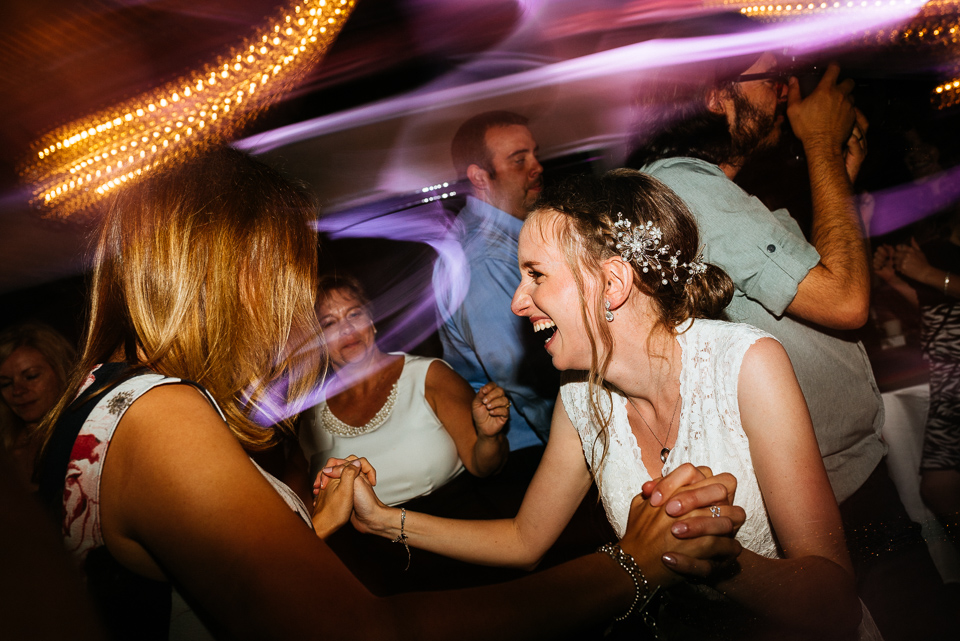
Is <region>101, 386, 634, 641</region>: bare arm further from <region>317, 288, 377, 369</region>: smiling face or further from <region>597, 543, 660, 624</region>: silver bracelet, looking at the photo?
<region>317, 288, 377, 369</region>: smiling face

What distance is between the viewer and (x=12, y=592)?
385 millimetres

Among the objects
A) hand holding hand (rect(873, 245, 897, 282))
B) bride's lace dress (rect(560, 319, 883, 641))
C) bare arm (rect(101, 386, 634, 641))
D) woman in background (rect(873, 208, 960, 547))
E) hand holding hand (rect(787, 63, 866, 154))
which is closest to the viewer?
bare arm (rect(101, 386, 634, 641))

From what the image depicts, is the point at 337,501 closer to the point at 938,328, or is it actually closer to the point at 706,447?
the point at 706,447

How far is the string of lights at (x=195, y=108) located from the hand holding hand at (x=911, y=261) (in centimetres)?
271

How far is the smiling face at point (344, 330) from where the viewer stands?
2732 millimetres

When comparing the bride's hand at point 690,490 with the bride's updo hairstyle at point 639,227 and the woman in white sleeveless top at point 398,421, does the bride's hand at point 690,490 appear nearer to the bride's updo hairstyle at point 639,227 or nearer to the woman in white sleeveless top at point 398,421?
the bride's updo hairstyle at point 639,227

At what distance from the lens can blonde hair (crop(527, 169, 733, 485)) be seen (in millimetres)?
1323

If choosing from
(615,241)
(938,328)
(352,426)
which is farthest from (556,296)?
(938,328)

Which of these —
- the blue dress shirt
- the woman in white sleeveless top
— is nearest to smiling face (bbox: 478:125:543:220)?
the blue dress shirt

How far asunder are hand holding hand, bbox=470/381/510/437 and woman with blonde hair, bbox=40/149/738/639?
44.4 inches

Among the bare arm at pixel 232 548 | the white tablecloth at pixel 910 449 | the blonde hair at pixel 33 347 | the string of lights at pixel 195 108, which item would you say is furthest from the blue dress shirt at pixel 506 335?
the blonde hair at pixel 33 347

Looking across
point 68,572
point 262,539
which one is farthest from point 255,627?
point 68,572

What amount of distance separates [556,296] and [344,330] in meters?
1.74

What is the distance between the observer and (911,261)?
2162 millimetres
